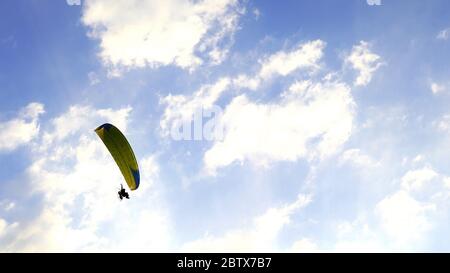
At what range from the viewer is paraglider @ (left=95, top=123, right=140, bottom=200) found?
3909 cm

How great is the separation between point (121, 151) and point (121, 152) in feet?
0.37

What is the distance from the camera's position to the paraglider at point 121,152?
3909 centimetres

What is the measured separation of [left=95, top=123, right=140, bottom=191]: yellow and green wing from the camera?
39.1 meters

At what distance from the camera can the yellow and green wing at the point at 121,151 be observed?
128 feet

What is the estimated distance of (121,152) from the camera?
4038 cm

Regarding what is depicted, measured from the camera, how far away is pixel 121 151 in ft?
132
